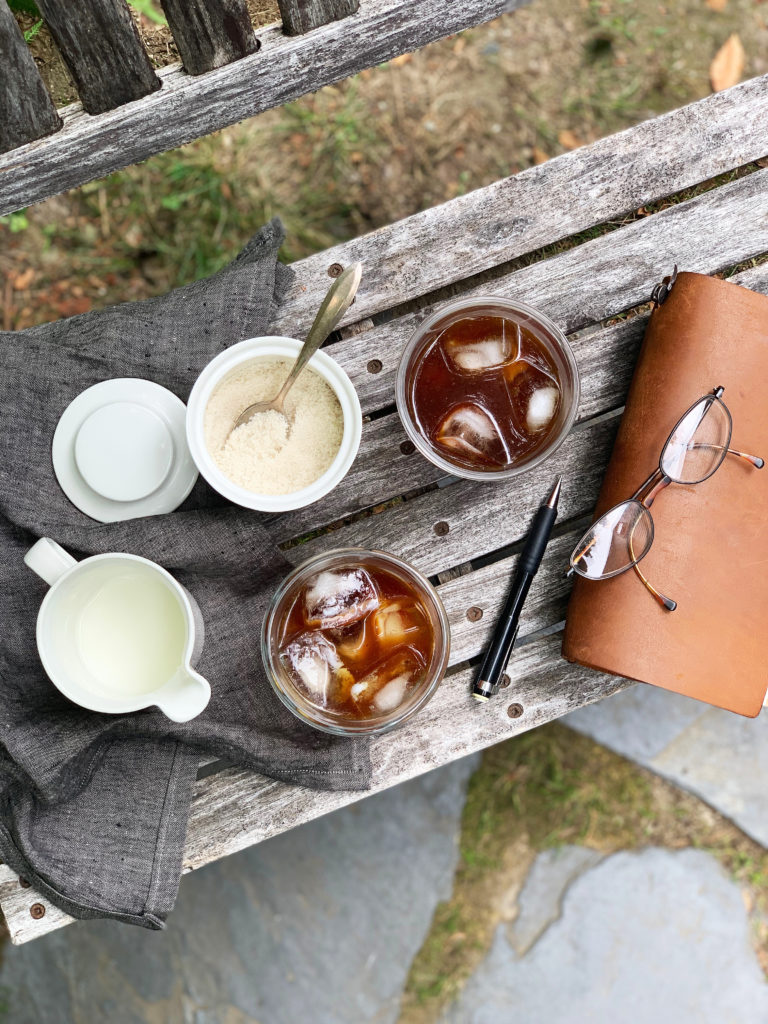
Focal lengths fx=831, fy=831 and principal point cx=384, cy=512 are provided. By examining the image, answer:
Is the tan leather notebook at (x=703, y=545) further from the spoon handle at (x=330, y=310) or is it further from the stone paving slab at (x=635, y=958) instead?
the stone paving slab at (x=635, y=958)

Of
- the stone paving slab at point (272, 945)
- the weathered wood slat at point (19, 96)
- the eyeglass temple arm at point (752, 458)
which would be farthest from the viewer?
the stone paving slab at point (272, 945)

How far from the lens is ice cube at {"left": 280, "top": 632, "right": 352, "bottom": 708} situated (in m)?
1.45

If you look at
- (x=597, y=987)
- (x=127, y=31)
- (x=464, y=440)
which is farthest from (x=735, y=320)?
(x=597, y=987)

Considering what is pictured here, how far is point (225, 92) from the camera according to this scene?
143 centimetres

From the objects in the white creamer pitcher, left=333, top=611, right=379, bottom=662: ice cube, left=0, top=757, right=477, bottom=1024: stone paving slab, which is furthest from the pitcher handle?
left=0, top=757, right=477, bottom=1024: stone paving slab

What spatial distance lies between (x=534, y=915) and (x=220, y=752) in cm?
127

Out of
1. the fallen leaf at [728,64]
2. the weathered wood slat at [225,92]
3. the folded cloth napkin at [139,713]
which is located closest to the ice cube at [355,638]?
the folded cloth napkin at [139,713]

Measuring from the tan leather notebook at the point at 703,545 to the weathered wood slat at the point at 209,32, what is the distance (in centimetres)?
85

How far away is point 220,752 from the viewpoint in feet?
4.93

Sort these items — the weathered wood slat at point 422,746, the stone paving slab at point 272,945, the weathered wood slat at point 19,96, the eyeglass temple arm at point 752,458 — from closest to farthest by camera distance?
the weathered wood slat at point 19,96, the eyeglass temple arm at point 752,458, the weathered wood slat at point 422,746, the stone paving slab at point 272,945

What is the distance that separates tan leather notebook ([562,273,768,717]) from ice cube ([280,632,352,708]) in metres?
0.42

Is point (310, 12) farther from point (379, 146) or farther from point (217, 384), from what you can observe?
point (379, 146)

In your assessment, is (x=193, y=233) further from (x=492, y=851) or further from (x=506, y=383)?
(x=492, y=851)

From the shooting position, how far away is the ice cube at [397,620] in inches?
57.4
